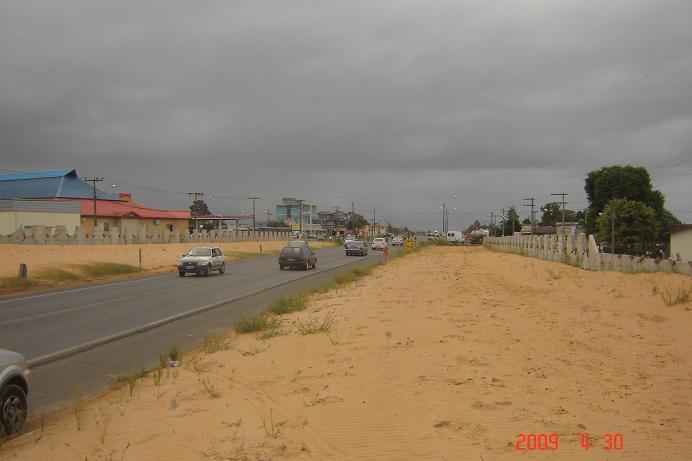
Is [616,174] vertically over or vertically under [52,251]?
over

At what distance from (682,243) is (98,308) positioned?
2057 inches

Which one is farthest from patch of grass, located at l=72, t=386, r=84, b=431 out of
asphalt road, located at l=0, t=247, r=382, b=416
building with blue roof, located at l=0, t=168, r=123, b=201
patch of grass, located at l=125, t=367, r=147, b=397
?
building with blue roof, located at l=0, t=168, r=123, b=201

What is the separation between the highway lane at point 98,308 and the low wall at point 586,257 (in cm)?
1446

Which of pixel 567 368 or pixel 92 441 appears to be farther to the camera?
pixel 567 368

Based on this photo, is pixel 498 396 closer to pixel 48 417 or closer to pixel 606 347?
pixel 606 347

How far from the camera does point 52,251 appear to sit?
44719 mm

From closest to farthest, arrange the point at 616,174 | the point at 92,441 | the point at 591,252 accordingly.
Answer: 1. the point at 92,441
2. the point at 591,252
3. the point at 616,174

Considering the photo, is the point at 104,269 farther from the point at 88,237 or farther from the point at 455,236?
the point at 455,236

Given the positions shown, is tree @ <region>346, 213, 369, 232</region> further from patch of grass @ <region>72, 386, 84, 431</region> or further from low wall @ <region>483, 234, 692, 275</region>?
patch of grass @ <region>72, 386, 84, 431</region>

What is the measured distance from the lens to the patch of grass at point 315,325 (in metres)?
12.1

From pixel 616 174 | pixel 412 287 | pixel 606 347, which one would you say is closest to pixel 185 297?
pixel 412 287

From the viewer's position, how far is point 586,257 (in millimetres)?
28922

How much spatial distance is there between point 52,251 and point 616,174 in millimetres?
60703

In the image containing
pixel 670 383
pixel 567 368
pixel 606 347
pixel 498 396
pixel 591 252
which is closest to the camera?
pixel 498 396
